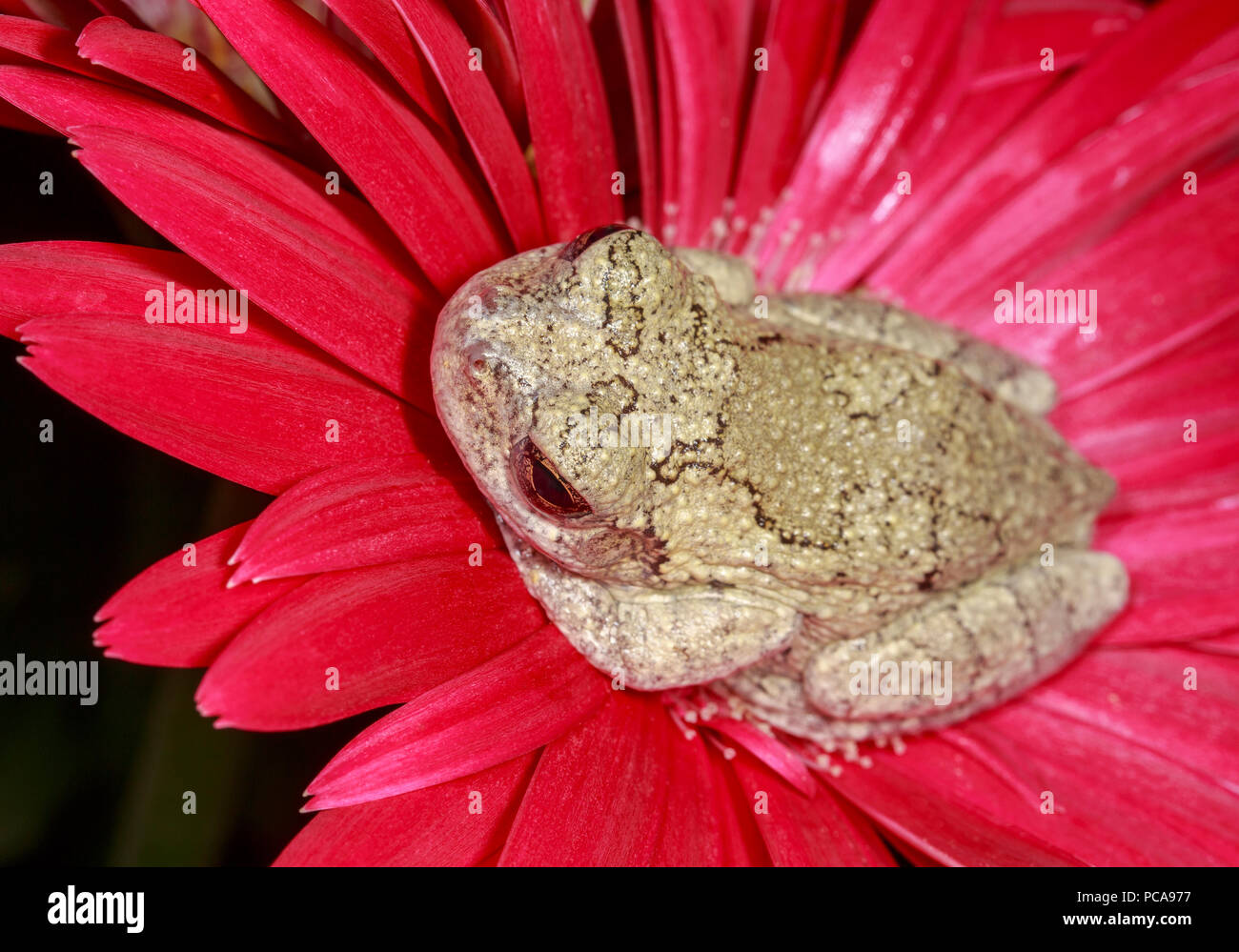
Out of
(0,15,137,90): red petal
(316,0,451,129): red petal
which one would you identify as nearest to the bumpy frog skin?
(316,0,451,129): red petal

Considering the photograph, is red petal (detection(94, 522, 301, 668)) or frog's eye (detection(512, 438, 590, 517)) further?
frog's eye (detection(512, 438, 590, 517))

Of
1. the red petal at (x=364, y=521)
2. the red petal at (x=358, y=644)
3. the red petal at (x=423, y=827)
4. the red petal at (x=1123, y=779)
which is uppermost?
the red petal at (x=364, y=521)

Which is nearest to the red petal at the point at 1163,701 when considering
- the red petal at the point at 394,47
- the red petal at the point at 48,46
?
the red petal at the point at 394,47

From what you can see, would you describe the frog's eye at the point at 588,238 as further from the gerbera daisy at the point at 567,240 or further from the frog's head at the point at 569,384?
the gerbera daisy at the point at 567,240

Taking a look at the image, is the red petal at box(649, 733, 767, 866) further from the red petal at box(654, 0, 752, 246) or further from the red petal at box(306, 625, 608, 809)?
the red petal at box(654, 0, 752, 246)

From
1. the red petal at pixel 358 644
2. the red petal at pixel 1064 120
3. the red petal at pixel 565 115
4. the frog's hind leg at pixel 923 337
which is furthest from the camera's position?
the red petal at pixel 1064 120
